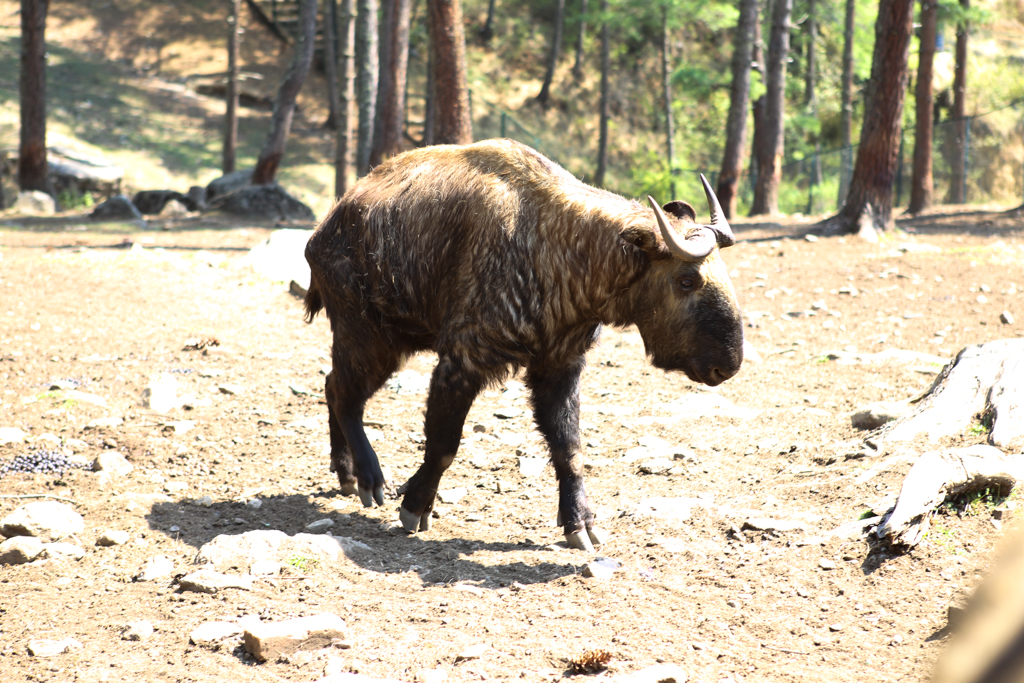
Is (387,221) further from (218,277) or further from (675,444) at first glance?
(218,277)

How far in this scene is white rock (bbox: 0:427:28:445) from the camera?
17.2ft

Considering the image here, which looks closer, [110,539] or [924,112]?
[110,539]

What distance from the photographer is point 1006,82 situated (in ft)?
98.6

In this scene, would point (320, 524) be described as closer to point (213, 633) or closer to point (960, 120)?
point (213, 633)

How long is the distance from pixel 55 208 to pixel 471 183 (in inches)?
646

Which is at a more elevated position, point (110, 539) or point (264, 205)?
point (264, 205)

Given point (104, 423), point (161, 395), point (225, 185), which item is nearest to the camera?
point (104, 423)

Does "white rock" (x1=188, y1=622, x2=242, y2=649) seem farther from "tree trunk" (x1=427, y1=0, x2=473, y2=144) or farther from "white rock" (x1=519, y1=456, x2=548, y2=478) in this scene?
"tree trunk" (x1=427, y1=0, x2=473, y2=144)

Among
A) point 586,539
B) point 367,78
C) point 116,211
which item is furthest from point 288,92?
point 586,539

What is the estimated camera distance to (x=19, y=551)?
392cm

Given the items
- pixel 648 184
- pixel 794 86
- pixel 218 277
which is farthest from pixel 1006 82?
pixel 218 277

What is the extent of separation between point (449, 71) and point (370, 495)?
9126mm

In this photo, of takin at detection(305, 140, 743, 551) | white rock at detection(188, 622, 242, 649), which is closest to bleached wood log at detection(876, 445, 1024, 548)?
takin at detection(305, 140, 743, 551)

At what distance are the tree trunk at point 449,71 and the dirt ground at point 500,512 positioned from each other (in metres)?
4.56
